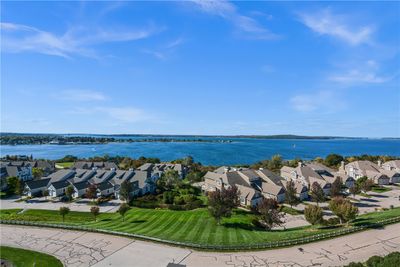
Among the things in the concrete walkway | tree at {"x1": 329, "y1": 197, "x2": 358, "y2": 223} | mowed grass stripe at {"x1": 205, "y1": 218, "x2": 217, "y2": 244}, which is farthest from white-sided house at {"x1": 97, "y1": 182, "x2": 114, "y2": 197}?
tree at {"x1": 329, "y1": 197, "x2": 358, "y2": 223}

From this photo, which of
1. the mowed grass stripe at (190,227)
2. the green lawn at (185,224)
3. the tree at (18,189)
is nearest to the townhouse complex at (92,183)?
the tree at (18,189)

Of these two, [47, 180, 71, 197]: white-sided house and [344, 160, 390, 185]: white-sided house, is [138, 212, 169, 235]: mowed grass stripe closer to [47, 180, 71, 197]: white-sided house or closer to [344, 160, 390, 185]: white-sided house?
[47, 180, 71, 197]: white-sided house

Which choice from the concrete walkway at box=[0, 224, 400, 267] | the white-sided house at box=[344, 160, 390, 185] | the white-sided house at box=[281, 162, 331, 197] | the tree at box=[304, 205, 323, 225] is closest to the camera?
the concrete walkway at box=[0, 224, 400, 267]

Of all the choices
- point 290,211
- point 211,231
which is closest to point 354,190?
point 290,211

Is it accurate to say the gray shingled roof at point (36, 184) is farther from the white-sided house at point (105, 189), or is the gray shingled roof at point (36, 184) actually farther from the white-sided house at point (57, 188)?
the white-sided house at point (105, 189)

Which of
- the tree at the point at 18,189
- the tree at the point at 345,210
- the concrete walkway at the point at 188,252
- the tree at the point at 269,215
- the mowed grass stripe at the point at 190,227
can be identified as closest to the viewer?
the concrete walkway at the point at 188,252

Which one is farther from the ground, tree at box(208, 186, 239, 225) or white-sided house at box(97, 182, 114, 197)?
tree at box(208, 186, 239, 225)

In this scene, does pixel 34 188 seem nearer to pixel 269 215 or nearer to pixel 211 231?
pixel 211 231

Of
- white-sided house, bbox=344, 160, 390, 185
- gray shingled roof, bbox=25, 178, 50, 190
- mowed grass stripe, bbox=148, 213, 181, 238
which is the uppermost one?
white-sided house, bbox=344, 160, 390, 185
